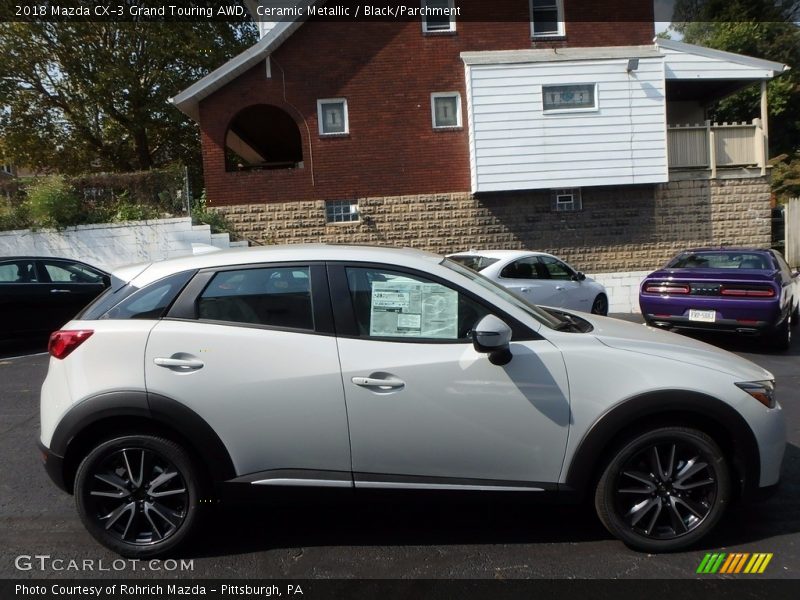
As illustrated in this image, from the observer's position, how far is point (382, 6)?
15.2 meters

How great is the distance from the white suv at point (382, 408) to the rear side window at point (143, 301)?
2 cm

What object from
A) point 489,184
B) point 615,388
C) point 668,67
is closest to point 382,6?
point 489,184

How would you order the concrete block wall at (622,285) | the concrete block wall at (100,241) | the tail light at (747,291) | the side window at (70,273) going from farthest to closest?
the concrete block wall at (622,285) → the concrete block wall at (100,241) → the side window at (70,273) → the tail light at (747,291)

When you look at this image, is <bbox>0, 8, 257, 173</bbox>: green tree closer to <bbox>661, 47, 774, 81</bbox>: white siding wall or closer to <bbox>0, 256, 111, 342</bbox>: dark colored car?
<bbox>0, 256, 111, 342</bbox>: dark colored car

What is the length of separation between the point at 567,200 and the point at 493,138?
8.25 feet

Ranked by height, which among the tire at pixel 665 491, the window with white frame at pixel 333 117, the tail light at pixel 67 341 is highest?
the window with white frame at pixel 333 117

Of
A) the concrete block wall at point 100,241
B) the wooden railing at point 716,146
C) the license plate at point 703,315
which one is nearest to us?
the license plate at point 703,315

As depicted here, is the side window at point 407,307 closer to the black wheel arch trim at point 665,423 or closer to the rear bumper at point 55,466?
the black wheel arch trim at point 665,423

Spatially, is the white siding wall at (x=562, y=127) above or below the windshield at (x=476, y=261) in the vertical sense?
above

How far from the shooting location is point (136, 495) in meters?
3.33

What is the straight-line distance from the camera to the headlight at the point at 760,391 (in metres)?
3.29

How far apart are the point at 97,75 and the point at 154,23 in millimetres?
2368

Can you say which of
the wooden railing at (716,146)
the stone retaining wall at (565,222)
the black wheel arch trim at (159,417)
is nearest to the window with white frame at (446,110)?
the stone retaining wall at (565,222)

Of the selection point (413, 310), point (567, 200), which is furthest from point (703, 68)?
point (413, 310)
